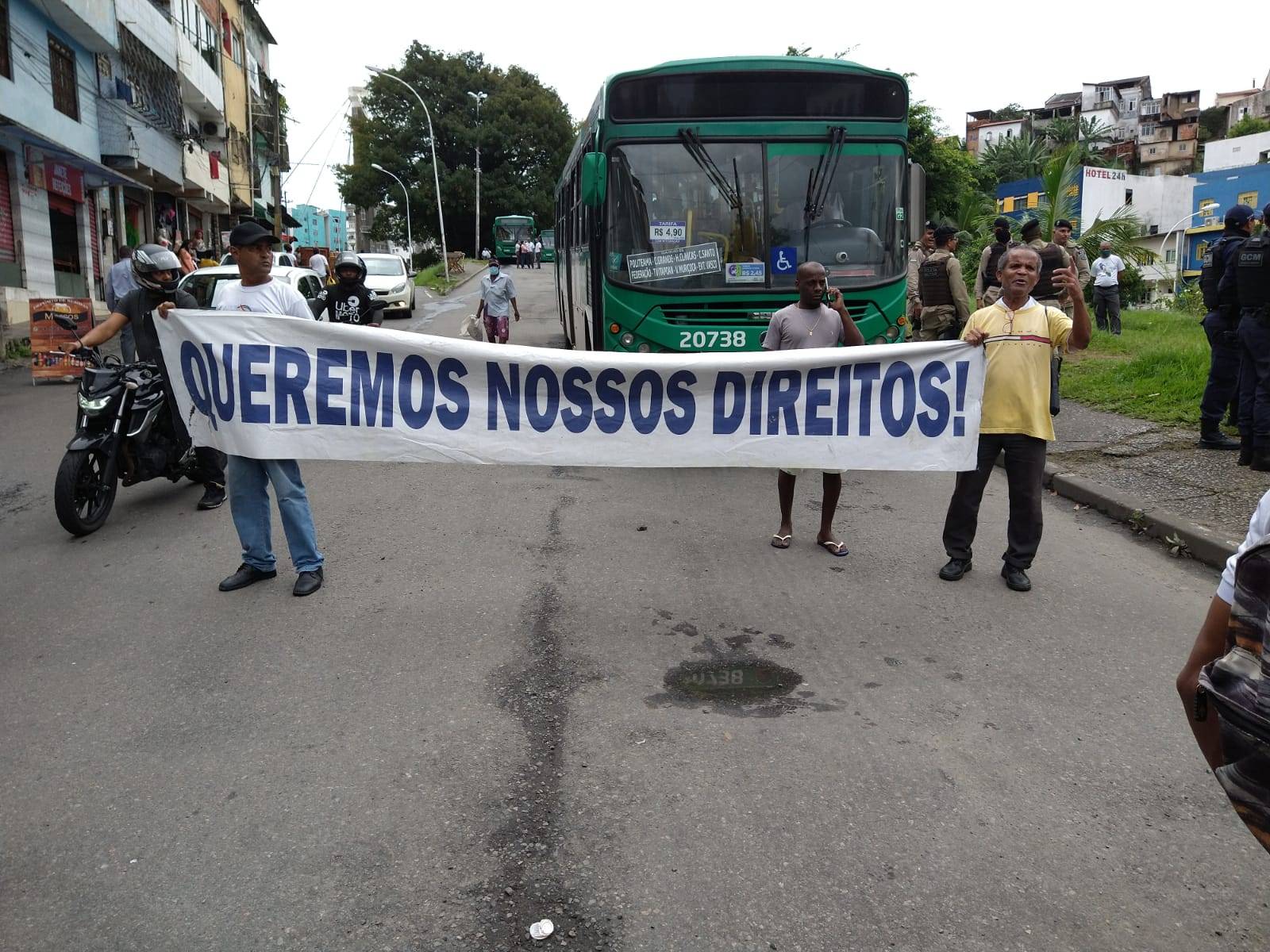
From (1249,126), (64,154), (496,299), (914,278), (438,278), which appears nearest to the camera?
(914,278)

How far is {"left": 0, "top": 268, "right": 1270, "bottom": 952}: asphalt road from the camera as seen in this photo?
282 cm

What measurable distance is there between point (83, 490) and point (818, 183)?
5.96 m

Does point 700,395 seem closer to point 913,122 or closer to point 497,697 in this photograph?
point 497,697

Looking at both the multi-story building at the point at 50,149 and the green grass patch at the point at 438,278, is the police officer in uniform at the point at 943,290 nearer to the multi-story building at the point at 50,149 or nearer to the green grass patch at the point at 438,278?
the multi-story building at the point at 50,149

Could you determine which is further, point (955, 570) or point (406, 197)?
point (406, 197)

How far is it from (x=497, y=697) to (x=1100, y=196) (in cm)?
5404

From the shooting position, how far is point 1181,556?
22.0 ft

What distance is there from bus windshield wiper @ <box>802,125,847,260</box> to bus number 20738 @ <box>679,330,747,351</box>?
0.86 metres

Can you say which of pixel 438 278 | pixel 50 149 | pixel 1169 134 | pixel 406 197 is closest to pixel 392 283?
pixel 50 149

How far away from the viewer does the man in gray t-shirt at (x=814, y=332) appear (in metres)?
6.34

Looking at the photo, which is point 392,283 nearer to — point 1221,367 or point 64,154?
point 64,154

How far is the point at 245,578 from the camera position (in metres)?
5.62

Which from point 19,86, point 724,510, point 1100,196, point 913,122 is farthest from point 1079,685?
point 1100,196

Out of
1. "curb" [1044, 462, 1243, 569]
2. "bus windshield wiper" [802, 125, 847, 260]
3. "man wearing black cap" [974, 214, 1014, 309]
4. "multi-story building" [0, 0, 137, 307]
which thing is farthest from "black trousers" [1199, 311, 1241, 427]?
"multi-story building" [0, 0, 137, 307]
